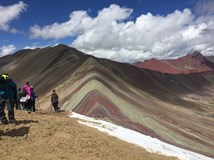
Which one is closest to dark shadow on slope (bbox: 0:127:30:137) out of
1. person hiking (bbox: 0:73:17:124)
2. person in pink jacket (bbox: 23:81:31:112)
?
person hiking (bbox: 0:73:17:124)

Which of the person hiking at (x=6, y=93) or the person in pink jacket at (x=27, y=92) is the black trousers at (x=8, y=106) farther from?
the person in pink jacket at (x=27, y=92)

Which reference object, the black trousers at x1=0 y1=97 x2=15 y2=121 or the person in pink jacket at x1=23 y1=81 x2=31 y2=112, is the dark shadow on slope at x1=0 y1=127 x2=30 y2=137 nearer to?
the black trousers at x1=0 y1=97 x2=15 y2=121

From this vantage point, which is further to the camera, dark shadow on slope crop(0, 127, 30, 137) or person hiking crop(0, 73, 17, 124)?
person hiking crop(0, 73, 17, 124)


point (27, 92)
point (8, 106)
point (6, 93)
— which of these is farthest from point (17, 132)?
point (27, 92)

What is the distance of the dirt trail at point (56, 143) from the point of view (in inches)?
543

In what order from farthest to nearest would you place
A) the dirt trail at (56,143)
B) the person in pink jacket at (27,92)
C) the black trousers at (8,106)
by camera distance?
1. the person in pink jacket at (27,92)
2. the black trousers at (8,106)
3. the dirt trail at (56,143)

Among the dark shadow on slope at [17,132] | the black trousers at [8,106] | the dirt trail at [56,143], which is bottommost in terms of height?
the dirt trail at [56,143]

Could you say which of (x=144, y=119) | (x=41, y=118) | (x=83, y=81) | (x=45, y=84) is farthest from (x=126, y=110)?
(x=45, y=84)

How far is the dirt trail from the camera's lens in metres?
13.8

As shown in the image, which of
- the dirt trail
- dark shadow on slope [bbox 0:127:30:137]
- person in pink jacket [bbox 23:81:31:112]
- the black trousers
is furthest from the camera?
person in pink jacket [bbox 23:81:31:112]

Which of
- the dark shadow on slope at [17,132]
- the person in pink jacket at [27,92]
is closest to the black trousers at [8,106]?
the dark shadow on slope at [17,132]

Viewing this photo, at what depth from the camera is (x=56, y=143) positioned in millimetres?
15289

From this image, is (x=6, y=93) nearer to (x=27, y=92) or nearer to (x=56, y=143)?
(x=56, y=143)

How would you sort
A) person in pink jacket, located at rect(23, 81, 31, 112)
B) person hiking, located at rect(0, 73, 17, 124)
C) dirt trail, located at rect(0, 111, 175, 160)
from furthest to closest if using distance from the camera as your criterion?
person in pink jacket, located at rect(23, 81, 31, 112)
person hiking, located at rect(0, 73, 17, 124)
dirt trail, located at rect(0, 111, 175, 160)
